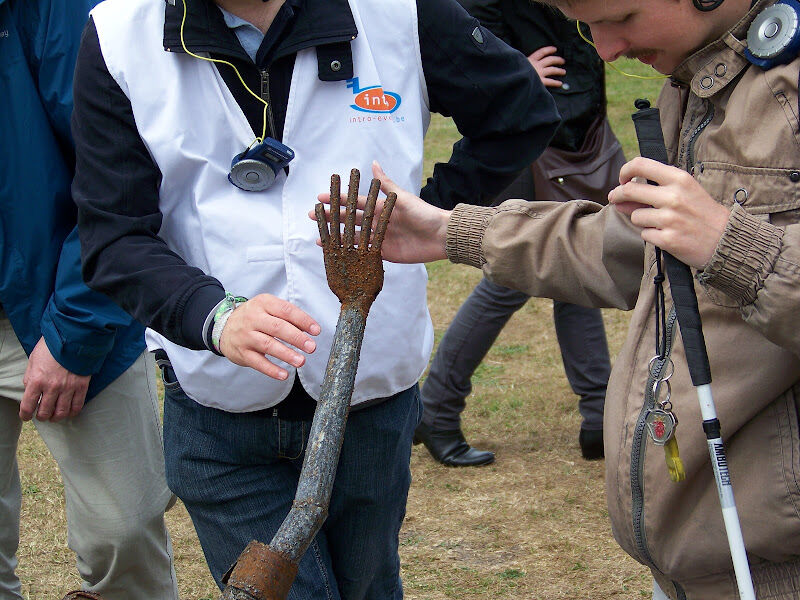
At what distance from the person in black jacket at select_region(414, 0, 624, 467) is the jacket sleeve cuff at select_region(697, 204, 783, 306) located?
2.67 meters

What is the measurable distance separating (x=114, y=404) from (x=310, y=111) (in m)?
1.15

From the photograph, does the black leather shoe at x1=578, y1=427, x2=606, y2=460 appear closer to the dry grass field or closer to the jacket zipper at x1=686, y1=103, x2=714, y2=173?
the dry grass field

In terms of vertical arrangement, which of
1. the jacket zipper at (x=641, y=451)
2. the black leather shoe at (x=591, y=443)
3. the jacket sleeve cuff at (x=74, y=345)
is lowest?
the black leather shoe at (x=591, y=443)

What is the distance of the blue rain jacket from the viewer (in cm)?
275

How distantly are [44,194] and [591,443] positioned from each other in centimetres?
270

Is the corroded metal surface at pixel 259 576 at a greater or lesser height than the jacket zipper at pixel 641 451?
lesser

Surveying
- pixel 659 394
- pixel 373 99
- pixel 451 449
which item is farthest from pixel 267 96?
pixel 451 449

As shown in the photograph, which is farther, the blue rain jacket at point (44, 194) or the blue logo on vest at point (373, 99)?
the blue rain jacket at point (44, 194)

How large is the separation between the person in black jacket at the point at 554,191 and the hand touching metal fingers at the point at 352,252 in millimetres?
2275

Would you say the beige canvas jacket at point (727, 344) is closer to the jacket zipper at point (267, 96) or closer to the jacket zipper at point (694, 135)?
the jacket zipper at point (694, 135)

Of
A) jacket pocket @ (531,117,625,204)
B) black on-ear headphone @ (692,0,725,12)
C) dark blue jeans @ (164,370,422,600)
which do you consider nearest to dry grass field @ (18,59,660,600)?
jacket pocket @ (531,117,625,204)

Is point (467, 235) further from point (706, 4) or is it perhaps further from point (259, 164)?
point (706, 4)

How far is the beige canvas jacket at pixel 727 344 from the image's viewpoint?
5.13ft

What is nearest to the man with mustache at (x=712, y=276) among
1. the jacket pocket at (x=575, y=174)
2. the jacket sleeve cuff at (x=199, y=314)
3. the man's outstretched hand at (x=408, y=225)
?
the man's outstretched hand at (x=408, y=225)
